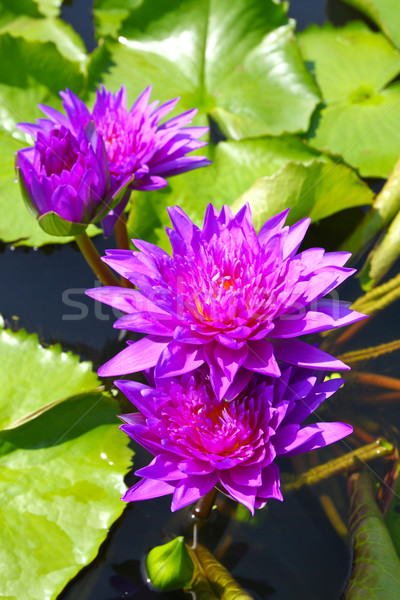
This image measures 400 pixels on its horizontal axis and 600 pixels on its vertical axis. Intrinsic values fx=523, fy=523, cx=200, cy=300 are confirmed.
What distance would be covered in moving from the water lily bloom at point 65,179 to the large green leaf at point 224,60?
120cm

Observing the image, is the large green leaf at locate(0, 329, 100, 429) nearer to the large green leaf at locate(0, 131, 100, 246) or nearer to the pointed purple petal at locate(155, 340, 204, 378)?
the large green leaf at locate(0, 131, 100, 246)

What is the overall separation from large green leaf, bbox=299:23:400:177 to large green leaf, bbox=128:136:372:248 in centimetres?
28

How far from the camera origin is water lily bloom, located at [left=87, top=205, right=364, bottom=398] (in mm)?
1116

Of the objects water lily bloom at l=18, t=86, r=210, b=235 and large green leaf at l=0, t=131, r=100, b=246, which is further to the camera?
large green leaf at l=0, t=131, r=100, b=246

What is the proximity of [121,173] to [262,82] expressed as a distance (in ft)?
4.34

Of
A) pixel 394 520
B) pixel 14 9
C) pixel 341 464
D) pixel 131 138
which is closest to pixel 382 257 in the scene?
pixel 341 464

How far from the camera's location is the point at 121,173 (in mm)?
1617

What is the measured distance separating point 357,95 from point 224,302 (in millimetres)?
2034

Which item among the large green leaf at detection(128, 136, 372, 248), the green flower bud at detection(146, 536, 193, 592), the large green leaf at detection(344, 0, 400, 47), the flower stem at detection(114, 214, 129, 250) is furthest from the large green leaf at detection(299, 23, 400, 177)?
the green flower bud at detection(146, 536, 193, 592)

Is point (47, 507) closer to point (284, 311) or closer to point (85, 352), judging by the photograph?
point (85, 352)

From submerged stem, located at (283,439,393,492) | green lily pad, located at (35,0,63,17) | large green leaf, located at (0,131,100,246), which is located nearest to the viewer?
submerged stem, located at (283,439,393,492)

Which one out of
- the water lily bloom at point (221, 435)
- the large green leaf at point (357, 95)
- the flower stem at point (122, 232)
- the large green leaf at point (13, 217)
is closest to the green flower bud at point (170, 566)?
the water lily bloom at point (221, 435)

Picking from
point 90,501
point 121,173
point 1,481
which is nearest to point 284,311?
point 121,173

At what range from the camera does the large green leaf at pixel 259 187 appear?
1.92 meters
